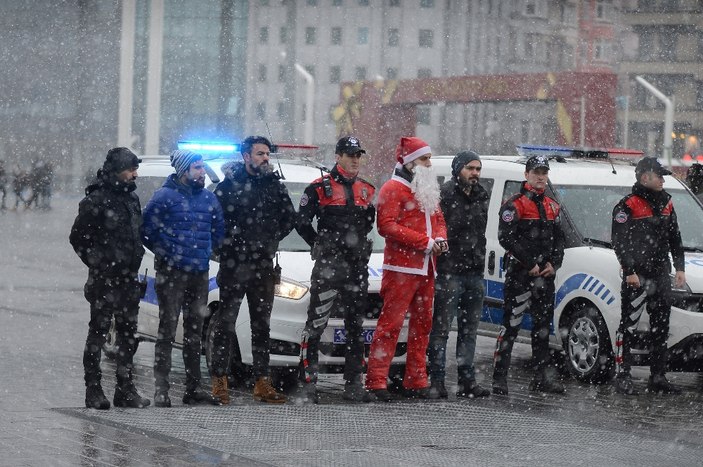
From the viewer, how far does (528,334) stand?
12.5 metres

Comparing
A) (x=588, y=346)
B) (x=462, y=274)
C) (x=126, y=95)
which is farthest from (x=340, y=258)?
(x=126, y=95)

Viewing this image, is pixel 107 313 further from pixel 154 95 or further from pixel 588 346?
pixel 154 95

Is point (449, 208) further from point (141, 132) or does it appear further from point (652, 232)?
point (141, 132)

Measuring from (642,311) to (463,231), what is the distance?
5.67 feet

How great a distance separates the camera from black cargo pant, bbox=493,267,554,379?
11102 millimetres

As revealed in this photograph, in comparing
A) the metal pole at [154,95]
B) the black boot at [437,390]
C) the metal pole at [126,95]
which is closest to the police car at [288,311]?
the black boot at [437,390]

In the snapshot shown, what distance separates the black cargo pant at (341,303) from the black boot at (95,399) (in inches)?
64.2

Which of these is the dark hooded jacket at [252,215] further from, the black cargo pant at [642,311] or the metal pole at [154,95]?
the metal pole at [154,95]

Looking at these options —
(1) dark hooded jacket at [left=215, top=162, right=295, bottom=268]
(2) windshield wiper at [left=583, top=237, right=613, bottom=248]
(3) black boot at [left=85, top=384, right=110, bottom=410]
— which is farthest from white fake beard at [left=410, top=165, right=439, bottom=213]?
(3) black boot at [left=85, top=384, right=110, bottom=410]

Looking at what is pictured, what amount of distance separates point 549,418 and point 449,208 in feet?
6.61

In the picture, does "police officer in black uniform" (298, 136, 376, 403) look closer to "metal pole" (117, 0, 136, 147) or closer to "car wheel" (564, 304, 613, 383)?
"car wheel" (564, 304, 613, 383)

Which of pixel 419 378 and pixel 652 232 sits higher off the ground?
pixel 652 232

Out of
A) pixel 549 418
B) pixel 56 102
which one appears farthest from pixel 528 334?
pixel 56 102

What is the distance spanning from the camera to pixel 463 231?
10805 millimetres
